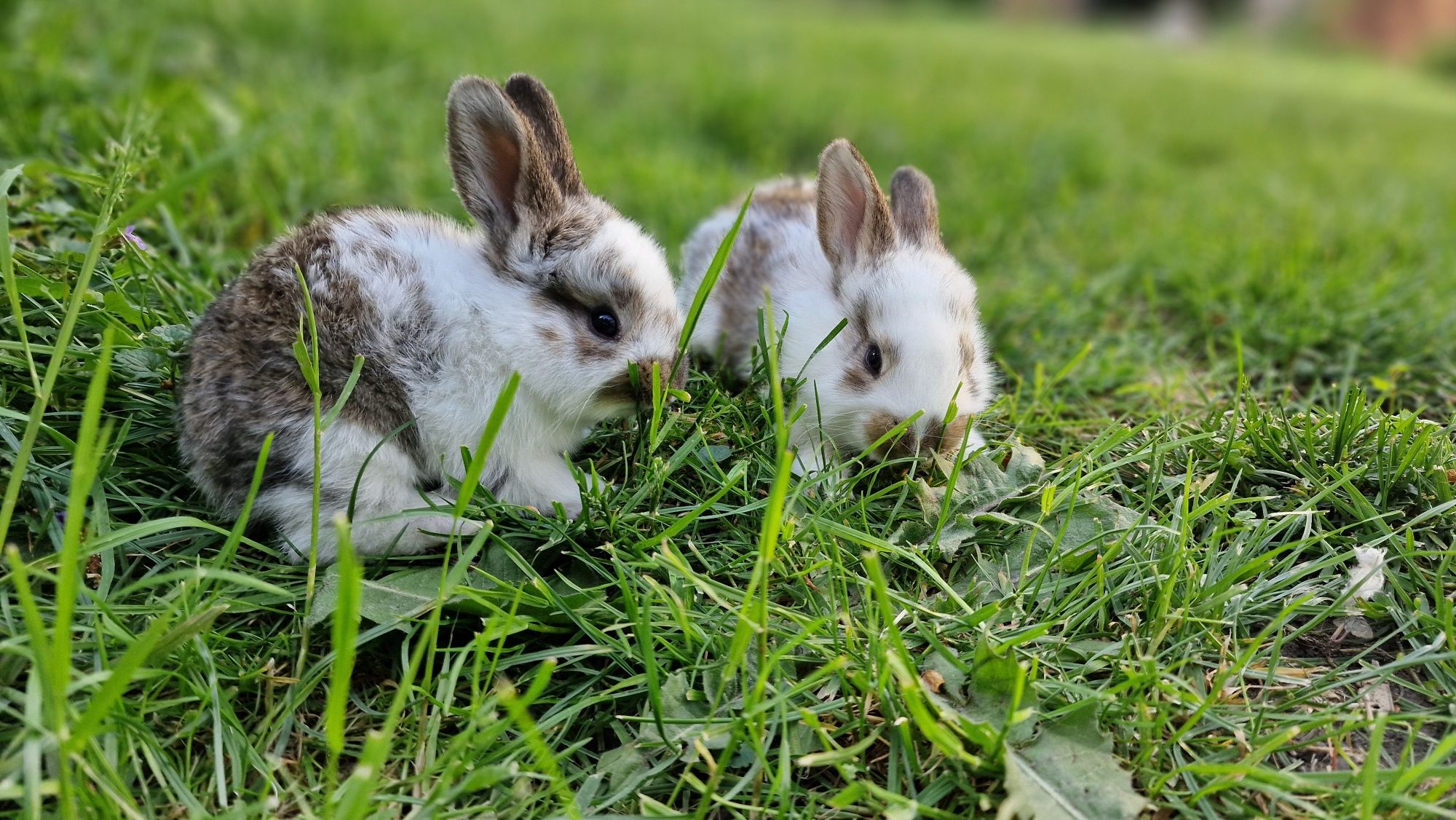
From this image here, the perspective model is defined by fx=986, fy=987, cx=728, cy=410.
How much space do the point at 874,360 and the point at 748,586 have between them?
122 centimetres

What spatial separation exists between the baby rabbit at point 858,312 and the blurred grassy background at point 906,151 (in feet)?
2.54

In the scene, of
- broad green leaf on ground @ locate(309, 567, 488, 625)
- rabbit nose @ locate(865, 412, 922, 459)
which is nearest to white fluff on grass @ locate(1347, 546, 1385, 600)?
rabbit nose @ locate(865, 412, 922, 459)

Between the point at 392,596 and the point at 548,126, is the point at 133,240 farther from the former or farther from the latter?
the point at 392,596

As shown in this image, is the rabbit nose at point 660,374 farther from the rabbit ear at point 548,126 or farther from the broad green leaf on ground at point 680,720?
the broad green leaf on ground at point 680,720

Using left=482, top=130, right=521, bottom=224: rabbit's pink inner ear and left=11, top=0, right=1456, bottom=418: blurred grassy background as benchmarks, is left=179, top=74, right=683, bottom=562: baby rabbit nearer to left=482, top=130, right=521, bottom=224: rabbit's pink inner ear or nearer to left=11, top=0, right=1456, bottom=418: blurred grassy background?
left=482, top=130, right=521, bottom=224: rabbit's pink inner ear

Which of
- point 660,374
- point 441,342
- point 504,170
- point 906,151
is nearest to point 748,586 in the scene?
point 660,374

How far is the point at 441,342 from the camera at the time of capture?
2.83 meters

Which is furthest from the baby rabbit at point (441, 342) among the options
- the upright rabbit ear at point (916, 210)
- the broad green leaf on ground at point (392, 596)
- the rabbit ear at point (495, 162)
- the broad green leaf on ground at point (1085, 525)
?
the broad green leaf on ground at point (1085, 525)

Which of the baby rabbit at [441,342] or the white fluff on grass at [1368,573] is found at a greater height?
the baby rabbit at [441,342]

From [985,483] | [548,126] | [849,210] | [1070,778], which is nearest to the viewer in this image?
[1070,778]

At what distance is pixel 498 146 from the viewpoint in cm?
299

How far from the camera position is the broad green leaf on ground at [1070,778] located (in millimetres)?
2049

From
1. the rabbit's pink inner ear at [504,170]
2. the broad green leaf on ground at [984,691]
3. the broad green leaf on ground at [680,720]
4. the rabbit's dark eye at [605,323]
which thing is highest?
the rabbit's pink inner ear at [504,170]

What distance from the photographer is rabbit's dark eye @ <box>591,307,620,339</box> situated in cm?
302
